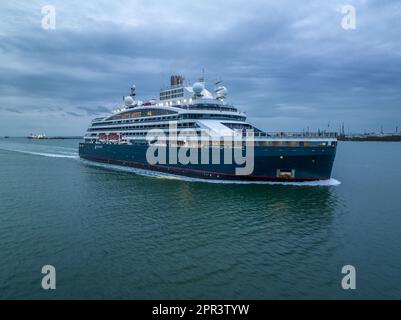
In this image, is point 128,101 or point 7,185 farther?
point 128,101

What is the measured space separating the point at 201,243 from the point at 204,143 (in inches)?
869

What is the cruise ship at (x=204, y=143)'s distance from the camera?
35284 millimetres

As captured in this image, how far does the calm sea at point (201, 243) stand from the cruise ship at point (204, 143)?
4214mm

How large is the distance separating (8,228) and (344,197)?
1226 inches

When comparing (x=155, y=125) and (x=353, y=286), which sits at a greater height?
(x=155, y=125)

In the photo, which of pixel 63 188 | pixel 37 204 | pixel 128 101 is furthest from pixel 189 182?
pixel 128 101

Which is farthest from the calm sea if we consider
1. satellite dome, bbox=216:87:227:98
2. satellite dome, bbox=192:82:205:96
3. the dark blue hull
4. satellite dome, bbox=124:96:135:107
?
satellite dome, bbox=124:96:135:107

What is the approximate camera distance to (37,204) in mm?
27656

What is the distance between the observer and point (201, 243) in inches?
725

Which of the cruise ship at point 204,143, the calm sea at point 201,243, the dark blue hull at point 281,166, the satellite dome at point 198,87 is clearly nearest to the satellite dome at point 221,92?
the cruise ship at point 204,143

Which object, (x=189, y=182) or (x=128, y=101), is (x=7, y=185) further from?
(x=128, y=101)

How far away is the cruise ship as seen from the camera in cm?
3528

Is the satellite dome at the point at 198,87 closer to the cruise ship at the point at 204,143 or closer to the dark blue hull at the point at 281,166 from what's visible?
the cruise ship at the point at 204,143

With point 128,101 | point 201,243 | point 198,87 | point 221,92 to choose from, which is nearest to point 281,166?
point 201,243
